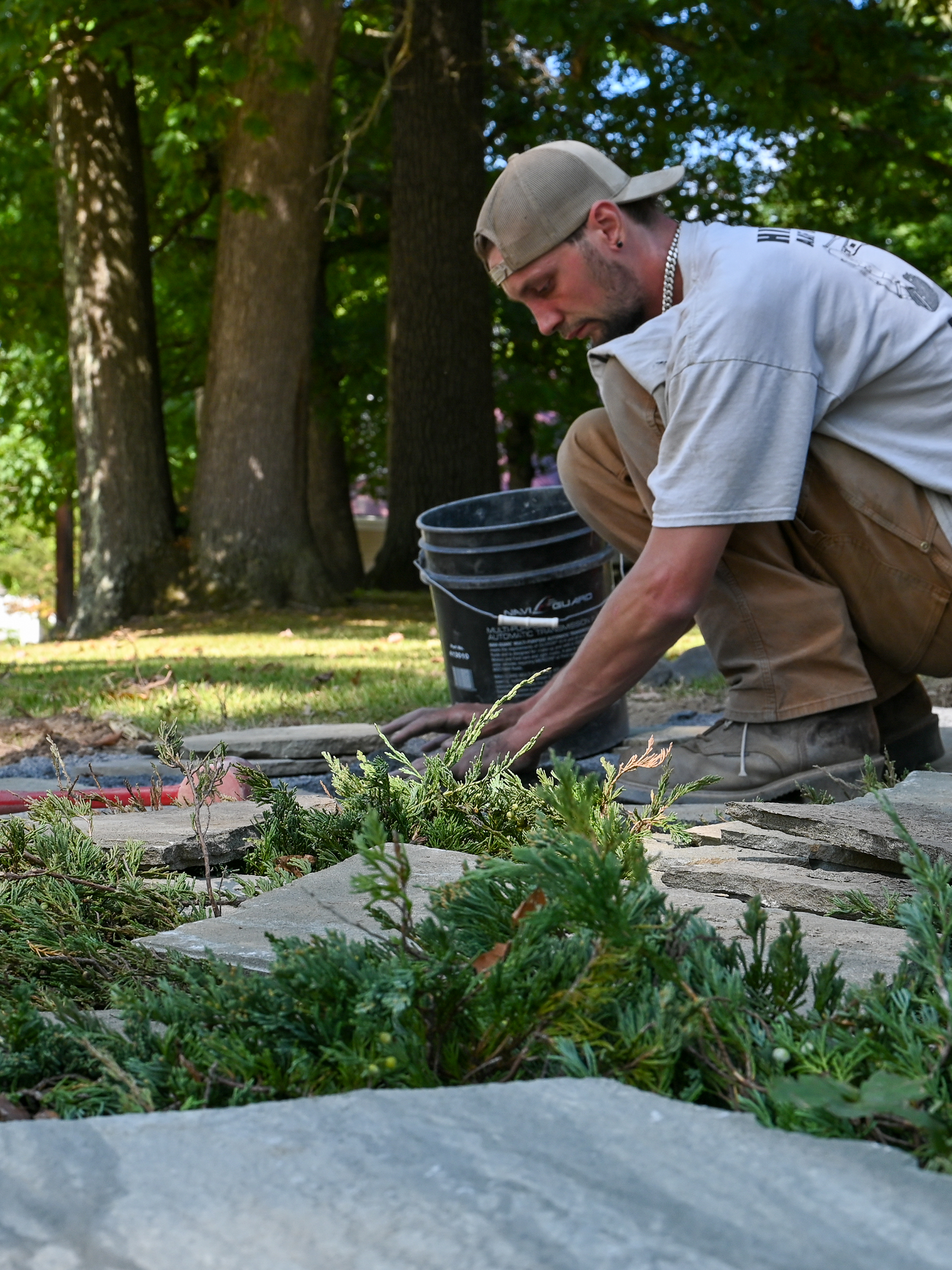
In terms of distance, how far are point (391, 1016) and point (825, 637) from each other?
7.02 ft

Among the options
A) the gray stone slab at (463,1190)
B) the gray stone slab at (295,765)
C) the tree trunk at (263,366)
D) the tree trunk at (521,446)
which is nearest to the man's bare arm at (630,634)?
the gray stone slab at (295,765)

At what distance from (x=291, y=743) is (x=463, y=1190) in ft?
9.74

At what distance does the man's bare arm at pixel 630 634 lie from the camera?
2.80 m

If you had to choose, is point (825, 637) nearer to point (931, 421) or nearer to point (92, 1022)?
point (931, 421)

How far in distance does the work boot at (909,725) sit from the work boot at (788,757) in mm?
260

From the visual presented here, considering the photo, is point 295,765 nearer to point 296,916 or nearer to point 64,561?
point 296,916

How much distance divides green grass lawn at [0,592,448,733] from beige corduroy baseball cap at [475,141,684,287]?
139 centimetres

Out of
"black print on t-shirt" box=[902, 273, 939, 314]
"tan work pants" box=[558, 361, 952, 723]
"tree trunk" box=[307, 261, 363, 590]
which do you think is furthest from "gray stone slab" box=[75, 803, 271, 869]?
"tree trunk" box=[307, 261, 363, 590]

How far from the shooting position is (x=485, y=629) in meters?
4.17

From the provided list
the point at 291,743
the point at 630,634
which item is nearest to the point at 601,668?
the point at 630,634

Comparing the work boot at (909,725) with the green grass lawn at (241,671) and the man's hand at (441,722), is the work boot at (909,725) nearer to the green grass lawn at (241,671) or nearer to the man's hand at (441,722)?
the man's hand at (441,722)

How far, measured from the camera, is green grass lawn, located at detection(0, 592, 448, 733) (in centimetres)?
514

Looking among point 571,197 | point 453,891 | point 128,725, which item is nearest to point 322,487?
point 128,725

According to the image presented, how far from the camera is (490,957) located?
143 centimetres
